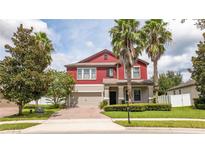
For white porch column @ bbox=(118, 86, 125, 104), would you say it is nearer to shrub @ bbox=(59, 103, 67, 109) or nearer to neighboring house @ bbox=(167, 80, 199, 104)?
shrub @ bbox=(59, 103, 67, 109)

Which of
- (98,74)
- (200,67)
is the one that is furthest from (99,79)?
(200,67)

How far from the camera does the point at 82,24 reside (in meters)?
12.7

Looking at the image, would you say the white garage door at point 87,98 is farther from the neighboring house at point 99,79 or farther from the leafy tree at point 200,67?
the leafy tree at point 200,67

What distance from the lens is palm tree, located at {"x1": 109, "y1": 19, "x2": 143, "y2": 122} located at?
21.5 meters

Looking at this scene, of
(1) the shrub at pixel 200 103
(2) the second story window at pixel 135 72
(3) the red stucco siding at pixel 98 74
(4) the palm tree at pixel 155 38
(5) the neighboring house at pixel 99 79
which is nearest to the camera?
(1) the shrub at pixel 200 103

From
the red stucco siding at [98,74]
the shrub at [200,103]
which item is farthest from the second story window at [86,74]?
the shrub at [200,103]

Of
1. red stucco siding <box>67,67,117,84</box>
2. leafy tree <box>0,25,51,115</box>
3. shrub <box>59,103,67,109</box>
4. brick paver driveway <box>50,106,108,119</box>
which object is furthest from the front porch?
leafy tree <box>0,25,51,115</box>

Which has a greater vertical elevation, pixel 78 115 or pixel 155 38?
pixel 155 38

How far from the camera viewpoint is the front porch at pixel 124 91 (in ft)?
80.2

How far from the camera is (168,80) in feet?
177

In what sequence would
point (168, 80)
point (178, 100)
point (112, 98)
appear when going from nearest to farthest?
point (178, 100) < point (112, 98) < point (168, 80)

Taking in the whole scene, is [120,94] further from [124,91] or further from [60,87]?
[60,87]

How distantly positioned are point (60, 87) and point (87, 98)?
3.76 meters
